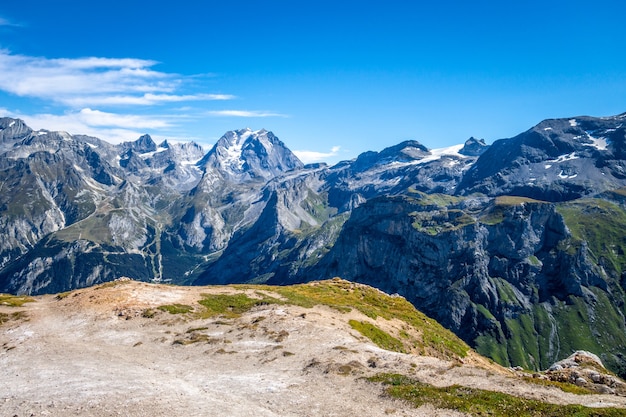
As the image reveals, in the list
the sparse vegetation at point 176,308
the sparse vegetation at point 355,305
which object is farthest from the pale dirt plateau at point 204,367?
the sparse vegetation at point 355,305

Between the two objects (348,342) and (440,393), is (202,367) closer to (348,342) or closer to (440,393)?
(348,342)

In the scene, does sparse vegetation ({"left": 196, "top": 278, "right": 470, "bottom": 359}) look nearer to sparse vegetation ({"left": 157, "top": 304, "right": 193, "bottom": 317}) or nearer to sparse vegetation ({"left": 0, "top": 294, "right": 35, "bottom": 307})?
sparse vegetation ({"left": 157, "top": 304, "right": 193, "bottom": 317})

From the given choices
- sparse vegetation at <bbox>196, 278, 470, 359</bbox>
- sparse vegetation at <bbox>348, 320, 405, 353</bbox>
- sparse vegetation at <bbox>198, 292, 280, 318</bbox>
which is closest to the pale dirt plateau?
sparse vegetation at <bbox>348, 320, 405, 353</bbox>

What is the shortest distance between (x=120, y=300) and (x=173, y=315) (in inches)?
473

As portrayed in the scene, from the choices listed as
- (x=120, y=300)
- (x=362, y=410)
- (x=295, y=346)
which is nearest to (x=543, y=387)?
(x=362, y=410)

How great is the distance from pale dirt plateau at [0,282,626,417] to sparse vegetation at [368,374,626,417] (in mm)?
1274

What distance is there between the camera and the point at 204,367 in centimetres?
4628

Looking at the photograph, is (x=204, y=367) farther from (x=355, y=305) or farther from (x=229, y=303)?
(x=355, y=305)

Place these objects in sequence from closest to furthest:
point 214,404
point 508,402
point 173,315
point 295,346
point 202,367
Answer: point 508,402 → point 214,404 → point 202,367 → point 295,346 → point 173,315

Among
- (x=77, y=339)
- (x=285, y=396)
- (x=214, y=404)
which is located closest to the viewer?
(x=214, y=404)

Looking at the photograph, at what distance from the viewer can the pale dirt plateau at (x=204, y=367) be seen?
34125 millimetres

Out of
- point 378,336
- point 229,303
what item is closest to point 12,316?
point 229,303

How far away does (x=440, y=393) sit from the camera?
35.1 metres

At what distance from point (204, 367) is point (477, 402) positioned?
2812 cm
